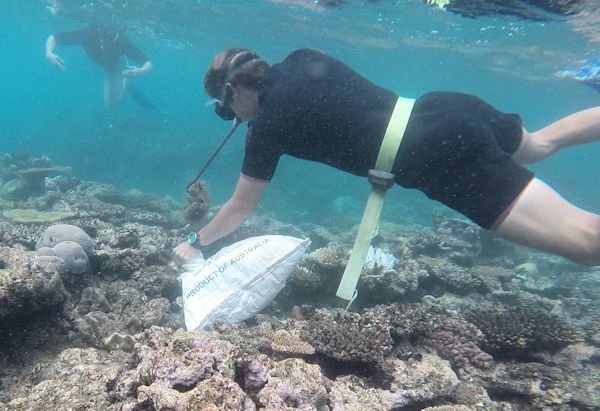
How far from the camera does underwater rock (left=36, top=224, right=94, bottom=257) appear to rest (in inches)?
179

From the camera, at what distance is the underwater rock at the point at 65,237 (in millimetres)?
4553

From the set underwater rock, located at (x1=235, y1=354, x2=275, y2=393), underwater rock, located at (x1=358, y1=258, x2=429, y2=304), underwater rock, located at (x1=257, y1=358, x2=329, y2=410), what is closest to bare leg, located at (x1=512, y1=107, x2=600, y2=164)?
underwater rock, located at (x1=358, y1=258, x2=429, y2=304)

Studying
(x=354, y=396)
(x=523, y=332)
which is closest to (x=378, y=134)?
(x=354, y=396)

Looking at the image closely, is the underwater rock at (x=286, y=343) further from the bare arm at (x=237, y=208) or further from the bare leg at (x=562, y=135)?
the bare leg at (x=562, y=135)

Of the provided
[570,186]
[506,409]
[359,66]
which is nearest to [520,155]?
[506,409]

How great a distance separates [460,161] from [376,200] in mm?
808

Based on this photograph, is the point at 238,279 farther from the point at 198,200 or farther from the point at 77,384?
the point at 198,200

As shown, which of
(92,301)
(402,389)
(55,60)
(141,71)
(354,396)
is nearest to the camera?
(354,396)

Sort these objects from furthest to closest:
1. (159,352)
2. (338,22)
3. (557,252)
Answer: (338,22), (557,252), (159,352)

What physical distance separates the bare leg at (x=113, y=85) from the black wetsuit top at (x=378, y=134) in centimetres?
2141

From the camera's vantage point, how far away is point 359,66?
41.2 metres

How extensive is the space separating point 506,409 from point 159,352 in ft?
10.2

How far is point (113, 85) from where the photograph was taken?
21875mm

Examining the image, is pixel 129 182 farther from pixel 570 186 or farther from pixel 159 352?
pixel 570 186
